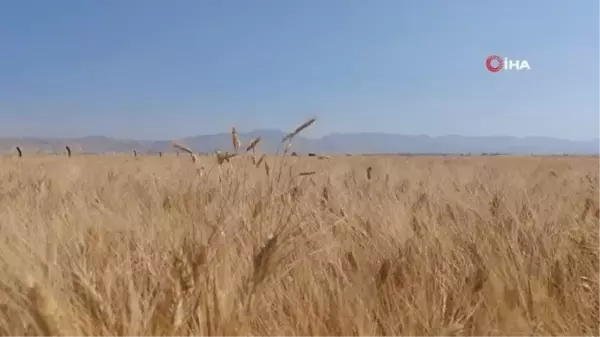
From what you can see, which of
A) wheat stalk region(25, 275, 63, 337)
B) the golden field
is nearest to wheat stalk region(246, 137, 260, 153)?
the golden field

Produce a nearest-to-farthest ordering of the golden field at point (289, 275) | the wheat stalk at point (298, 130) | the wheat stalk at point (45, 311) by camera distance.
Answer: the wheat stalk at point (45, 311) < the golden field at point (289, 275) < the wheat stalk at point (298, 130)

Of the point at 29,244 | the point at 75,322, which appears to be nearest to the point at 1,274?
the point at 29,244

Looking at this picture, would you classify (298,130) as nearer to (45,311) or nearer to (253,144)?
(253,144)

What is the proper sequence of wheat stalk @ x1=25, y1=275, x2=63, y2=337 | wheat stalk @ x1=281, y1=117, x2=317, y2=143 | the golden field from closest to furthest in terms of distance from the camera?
1. wheat stalk @ x1=25, y1=275, x2=63, y2=337
2. the golden field
3. wheat stalk @ x1=281, y1=117, x2=317, y2=143

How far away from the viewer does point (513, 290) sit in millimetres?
1421

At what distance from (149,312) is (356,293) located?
0.52m

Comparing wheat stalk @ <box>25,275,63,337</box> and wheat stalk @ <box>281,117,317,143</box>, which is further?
wheat stalk @ <box>281,117,317,143</box>

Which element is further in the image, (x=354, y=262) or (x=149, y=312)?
(x=354, y=262)

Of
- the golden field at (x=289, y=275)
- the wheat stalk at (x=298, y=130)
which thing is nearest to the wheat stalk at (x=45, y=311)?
the golden field at (x=289, y=275)

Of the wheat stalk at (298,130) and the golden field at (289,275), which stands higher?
the wheat stalk at (298,130)

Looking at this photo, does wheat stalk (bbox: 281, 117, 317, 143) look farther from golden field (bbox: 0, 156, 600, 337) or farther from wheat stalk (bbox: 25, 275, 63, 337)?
wheat stalk (bbox: 25, 275, 63, 337)

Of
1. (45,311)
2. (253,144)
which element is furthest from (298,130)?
(45,311)

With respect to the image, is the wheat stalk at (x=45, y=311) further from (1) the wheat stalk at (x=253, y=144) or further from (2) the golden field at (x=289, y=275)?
(1) the wheat stalk at (x=253, y=144)

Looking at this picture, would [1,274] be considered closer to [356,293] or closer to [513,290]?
[356,293]
